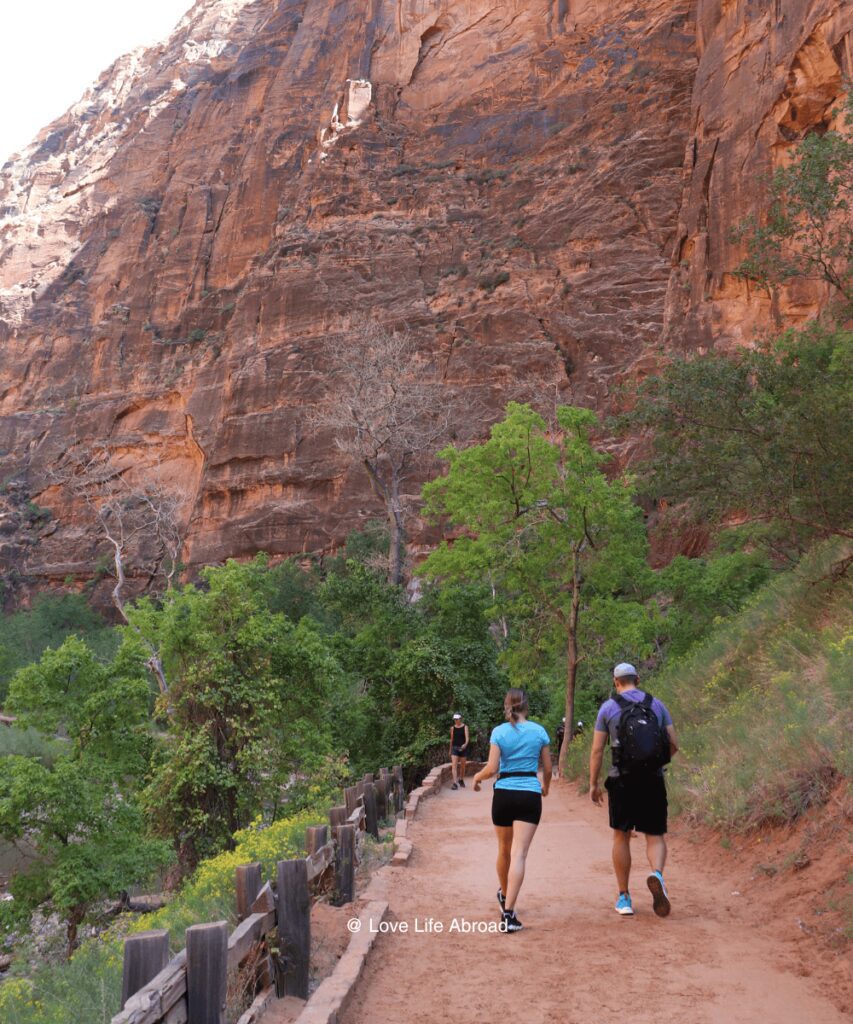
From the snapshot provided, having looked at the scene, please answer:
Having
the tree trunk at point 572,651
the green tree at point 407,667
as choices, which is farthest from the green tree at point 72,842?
the tree trunk at point 572,651

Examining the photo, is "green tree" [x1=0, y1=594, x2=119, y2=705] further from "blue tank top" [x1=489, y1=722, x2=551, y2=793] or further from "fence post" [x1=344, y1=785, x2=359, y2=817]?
"blue tank top" [x1=489, y1=722, x2=551, y2=793]

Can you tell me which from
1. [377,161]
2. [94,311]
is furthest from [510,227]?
[94,311]

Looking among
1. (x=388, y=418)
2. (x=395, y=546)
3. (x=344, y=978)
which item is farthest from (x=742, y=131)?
(x=344, y=978)

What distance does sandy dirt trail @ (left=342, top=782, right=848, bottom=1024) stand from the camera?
4.62m

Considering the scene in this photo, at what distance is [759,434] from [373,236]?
145 feet

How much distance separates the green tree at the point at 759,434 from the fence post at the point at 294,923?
9.81 metres

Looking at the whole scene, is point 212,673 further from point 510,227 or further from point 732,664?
point 510,227

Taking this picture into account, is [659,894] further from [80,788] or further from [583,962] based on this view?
[80,788]

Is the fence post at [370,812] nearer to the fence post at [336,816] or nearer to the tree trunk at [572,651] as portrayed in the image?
the fence post at [336,816]

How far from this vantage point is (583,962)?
533 cm

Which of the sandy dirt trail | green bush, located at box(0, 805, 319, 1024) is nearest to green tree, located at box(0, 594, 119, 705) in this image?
green bush, located at box(0, 805, 319, 1024)

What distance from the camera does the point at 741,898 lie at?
6.76 meters

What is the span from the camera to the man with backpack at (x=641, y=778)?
5.96m

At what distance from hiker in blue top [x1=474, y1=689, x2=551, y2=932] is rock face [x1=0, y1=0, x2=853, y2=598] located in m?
31.3
